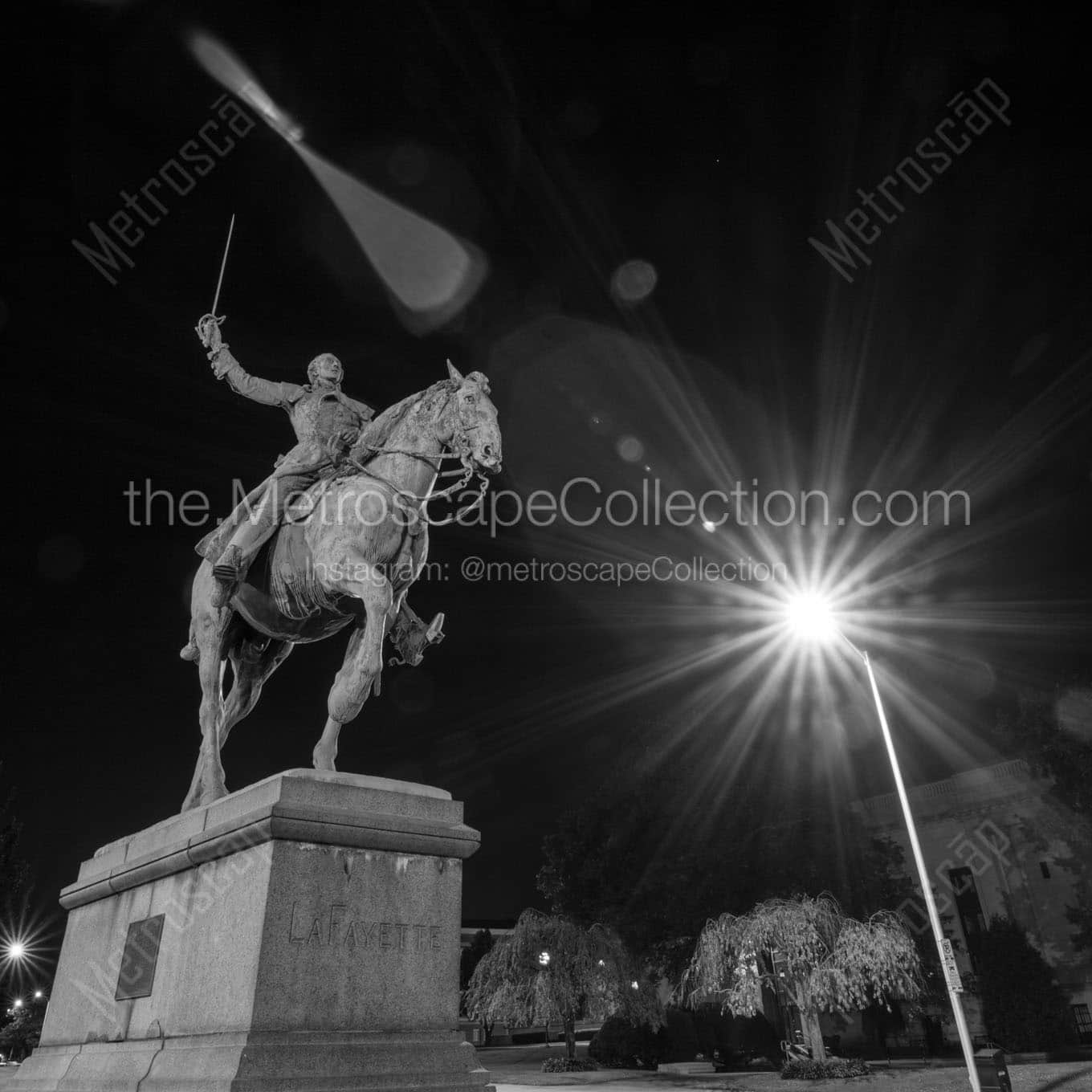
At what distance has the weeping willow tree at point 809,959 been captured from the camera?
28.4 meters

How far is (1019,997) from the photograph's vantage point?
41156mm

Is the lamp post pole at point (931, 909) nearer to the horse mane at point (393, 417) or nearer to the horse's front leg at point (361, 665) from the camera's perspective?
the horse mane at point (393, 417)

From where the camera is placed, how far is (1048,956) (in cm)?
4962

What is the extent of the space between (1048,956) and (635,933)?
27.5 m

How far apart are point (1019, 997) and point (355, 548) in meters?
44.8

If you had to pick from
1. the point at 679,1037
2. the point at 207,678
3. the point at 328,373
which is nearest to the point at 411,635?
the point at 207,678

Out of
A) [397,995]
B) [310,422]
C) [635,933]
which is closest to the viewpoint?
[397,995]

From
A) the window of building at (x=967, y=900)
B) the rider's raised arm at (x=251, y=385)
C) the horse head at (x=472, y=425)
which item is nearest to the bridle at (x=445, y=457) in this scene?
the horse head at (x=472, y=425)

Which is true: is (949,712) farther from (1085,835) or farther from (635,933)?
(635,933)

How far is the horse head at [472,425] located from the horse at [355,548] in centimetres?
1

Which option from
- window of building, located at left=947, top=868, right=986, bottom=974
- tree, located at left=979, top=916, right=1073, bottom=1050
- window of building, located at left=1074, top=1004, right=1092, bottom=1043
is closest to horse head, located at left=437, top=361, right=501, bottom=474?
tree, located at left=979, top=916, right=1073, bottom=1050

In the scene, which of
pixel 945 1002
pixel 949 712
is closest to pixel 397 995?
pixel 945 1002

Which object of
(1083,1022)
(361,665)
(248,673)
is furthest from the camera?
(1083,1022)

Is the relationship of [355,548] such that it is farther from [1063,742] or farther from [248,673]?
[1063,742]
